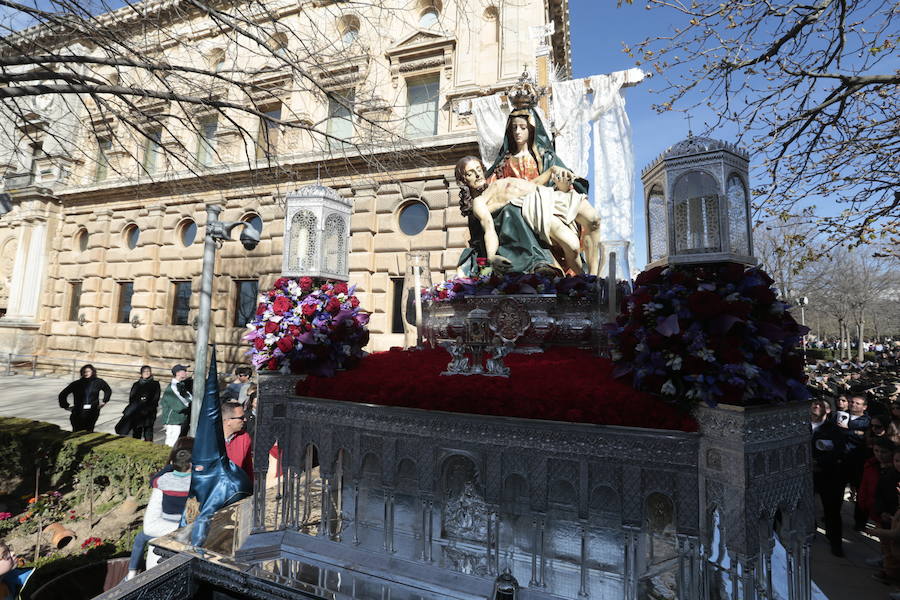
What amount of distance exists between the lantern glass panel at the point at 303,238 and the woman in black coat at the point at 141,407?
5.98 m

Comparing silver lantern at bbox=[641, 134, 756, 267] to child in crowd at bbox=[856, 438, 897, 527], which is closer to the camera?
silver lantern at bbox=[641, 134, 756, 267]

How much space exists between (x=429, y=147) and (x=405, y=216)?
7.42ft

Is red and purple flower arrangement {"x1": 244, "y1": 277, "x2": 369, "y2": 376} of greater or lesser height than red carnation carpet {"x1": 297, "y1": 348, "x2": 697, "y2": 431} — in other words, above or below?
above

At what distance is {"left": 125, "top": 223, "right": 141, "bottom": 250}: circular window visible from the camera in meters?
18.5

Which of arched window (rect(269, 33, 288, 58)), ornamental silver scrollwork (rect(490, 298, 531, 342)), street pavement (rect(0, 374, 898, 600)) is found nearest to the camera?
street pavement (rect(0, 374, 898, 600))

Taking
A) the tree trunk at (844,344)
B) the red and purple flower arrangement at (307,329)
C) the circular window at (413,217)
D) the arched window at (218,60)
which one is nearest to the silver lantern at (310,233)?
the red and purple flower arrangement at (307,329)

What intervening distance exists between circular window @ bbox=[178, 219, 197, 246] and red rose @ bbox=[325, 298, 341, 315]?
15717mm

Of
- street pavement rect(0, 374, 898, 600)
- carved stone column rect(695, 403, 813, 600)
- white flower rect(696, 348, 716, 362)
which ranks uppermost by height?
white flower rect(696, 348, 716, 362)

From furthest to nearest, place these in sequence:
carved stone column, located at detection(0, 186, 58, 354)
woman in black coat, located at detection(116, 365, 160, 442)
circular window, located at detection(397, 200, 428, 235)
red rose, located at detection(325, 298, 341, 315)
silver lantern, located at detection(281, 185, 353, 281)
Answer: carved stone column, located at detection(0, 186, 58, 354) < circular window, located at detection(397, 200, 428, 235) < woman in black coat, located at detection(116, 365, 160, 442) < silver lantern, located at detection(281, 185, 353, 281) < red rose, located at detection(325, 298, 341, 315)

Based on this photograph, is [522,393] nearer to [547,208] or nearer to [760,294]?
[760,294]

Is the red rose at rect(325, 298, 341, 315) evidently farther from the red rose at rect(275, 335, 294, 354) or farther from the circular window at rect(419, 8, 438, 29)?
the circular window at rect(419, 8, 438, 29)

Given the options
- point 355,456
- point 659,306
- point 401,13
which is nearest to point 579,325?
point 659,306

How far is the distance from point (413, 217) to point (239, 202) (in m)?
6.83

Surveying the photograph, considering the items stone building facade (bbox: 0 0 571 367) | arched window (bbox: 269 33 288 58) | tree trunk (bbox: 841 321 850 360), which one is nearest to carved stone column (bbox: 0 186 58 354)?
stone building facade (bbox: 0 0 571 367)
